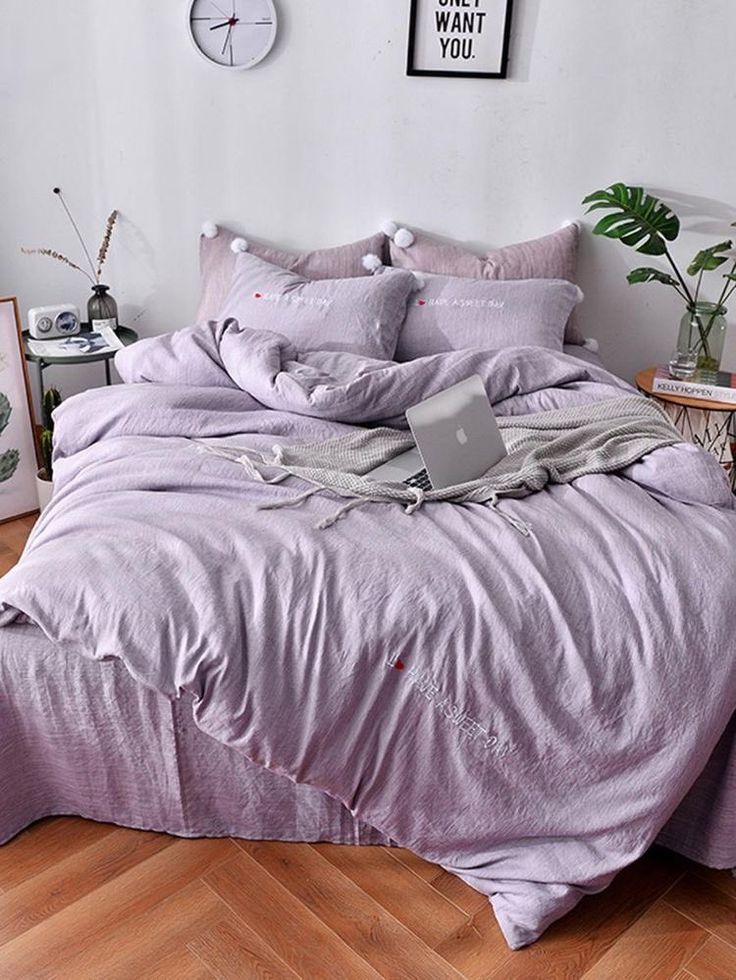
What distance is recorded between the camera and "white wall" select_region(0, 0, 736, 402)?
9.54 feet

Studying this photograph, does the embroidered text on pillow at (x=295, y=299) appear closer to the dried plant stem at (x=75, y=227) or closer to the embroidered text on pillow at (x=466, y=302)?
the embroidered text on pillow at (x=466, y=302)

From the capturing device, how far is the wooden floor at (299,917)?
1.65m

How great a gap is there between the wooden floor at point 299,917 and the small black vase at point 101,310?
1942 millimetres

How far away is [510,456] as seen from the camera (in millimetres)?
2127

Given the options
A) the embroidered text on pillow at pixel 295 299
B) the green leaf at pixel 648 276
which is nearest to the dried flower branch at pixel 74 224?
the embroidered text on pillow at pixel 295 299

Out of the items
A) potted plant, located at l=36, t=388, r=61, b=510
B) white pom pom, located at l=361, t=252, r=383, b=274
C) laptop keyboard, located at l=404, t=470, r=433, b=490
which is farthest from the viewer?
white pom pom, located at l=361, t=252, r=383, b=274

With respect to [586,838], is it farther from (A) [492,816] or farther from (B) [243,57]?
(B) [243,57]

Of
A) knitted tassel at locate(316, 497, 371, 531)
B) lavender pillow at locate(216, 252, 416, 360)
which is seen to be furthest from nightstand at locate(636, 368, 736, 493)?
knitted tassel at locate(316, 497, 371, 531)

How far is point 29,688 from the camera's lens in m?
1.78

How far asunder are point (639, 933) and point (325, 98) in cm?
262

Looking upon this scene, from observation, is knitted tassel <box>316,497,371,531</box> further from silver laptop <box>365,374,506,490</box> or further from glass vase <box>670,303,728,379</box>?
glass vase <box>670,303,728,379</box>

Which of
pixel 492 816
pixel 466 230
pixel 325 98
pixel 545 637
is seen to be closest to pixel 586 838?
pixel 492 816

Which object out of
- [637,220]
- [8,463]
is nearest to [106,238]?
[8,463]

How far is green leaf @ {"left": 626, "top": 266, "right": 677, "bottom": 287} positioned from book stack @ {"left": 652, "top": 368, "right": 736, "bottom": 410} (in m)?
0.28
